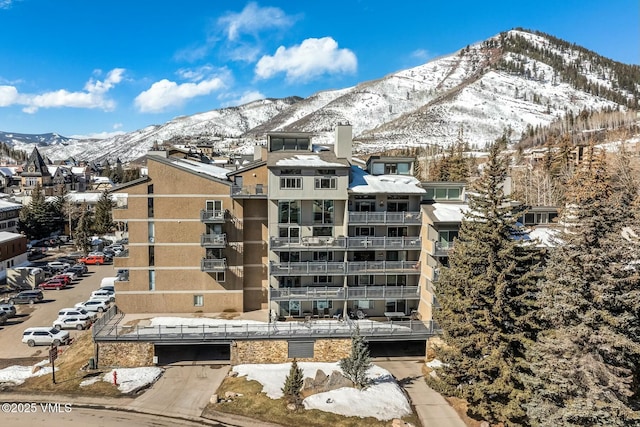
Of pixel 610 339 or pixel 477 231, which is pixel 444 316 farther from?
pixel 610 339

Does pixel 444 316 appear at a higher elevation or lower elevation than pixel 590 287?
lower

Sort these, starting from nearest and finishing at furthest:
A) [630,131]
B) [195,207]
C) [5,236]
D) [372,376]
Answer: [372,376]
[195,207]
[5,236]
[630,131]

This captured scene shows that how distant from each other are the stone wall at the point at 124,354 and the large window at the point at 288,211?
15386mm

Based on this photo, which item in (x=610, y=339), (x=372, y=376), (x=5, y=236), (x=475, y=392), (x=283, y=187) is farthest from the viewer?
(x=5, y=236)

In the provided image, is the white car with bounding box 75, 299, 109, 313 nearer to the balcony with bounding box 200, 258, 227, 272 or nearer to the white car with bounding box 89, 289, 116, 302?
the white car with bounding box 89, 289, 116, 302

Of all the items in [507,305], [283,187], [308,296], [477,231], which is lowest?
[308,296]

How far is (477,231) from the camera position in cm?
2508

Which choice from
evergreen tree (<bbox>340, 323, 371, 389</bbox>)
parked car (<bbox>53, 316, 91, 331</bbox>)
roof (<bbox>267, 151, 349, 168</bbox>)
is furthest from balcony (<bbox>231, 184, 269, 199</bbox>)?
parked car (<bbox>53, 316, 91, 331</bbox>)

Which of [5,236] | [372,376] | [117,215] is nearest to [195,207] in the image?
[117,215]

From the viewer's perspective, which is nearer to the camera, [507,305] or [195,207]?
[507,305]

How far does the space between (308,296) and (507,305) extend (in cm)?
1726

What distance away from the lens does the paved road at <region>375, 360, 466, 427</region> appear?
26.0m

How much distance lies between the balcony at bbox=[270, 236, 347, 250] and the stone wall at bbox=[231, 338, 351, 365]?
825 cm

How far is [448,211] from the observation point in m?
35.0
